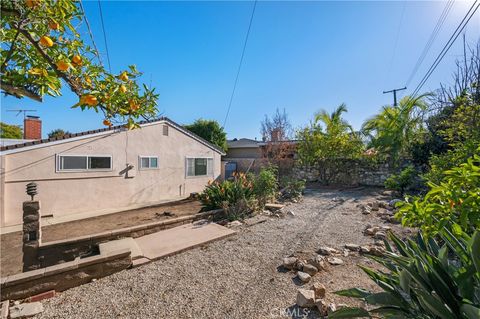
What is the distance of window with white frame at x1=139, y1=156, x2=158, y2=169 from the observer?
9166 millimetres

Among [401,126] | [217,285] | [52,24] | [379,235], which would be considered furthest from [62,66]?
[401,126]

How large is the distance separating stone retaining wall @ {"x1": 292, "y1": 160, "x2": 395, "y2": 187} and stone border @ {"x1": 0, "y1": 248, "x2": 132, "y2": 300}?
463 inches

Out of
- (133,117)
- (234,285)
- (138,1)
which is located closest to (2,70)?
(133,117)

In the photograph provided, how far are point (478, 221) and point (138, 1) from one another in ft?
19.8

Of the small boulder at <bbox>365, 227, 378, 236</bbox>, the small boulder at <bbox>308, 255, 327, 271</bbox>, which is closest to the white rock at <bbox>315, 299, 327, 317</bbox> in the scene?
the small boulder at <bbox>308, 255, 327, 271</bbox>

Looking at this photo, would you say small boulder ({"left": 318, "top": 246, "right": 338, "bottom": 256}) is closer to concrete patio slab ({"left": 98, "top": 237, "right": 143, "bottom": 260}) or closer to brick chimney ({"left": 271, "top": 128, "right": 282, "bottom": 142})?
concrete patio slab ({"left": 98, "top": 237, "right": 143, "bottom": 260})

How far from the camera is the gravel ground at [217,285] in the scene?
2473 millimetres

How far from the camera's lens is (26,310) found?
2.46m

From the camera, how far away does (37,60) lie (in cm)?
175

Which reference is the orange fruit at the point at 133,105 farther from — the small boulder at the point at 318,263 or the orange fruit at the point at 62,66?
the small boulder at the point at 318,263

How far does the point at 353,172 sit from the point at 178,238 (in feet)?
36.8

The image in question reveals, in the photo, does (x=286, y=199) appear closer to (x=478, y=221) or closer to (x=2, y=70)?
(x=478, y=221)

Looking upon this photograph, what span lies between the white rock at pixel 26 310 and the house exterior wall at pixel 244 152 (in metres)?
16.0

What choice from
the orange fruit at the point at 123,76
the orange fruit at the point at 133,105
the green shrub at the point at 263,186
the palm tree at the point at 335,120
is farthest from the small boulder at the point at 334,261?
the palm tree at the point at 335,120
